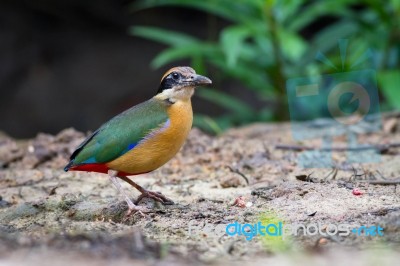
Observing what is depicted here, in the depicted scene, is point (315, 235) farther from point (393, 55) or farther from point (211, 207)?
point (393, 55)

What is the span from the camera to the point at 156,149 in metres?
4.79

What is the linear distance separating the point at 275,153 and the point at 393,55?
3.08 meters

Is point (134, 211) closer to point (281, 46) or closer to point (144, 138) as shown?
point (144, 138)

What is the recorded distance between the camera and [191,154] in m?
6.62

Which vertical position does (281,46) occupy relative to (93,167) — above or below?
above

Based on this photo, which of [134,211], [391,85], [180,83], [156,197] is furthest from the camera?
[391,85]

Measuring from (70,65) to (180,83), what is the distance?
344 inches

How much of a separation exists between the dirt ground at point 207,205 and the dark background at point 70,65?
236 inches

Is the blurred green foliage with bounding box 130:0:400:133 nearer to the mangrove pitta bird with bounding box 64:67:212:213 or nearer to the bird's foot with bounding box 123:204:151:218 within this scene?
the mangrove pitta bird with bounding box 64:67:212:213

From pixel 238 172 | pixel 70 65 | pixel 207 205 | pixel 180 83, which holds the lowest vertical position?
pixel 207 205

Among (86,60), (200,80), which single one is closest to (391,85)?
(200,80)

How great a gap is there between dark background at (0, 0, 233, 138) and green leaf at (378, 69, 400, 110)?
538cm

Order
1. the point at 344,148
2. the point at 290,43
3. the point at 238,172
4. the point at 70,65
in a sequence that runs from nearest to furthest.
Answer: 1. the point at 238,172
2. the point at 344,148
3. the point at 290,43
4. the point at 70,65

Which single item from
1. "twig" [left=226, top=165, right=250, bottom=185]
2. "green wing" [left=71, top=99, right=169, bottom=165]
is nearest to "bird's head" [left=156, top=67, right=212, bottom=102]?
"green wing" [left=71, top=99, right=169, bottom=165]
